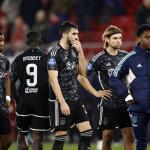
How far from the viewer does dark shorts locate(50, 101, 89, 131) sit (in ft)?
46.1

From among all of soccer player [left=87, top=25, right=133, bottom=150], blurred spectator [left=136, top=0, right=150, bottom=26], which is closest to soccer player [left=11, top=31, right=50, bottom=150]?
soccer player [left=87, top=25, right=133, bottom=150]

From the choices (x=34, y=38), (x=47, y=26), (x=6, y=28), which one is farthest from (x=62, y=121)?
(x=6, y=28)

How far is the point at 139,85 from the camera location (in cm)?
1357

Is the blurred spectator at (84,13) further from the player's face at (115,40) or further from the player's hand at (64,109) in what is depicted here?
the player's hand at (64,109)

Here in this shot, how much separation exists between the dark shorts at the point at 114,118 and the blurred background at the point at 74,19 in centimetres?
611

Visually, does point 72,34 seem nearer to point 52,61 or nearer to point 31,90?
point 52,61

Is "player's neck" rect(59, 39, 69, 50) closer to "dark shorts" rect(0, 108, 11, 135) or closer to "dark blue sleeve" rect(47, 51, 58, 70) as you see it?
"dark blue sleeve" rect(47, 51, 58, 70)

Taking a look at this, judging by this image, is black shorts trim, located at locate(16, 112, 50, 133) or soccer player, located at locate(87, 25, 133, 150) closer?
soccer player, located at locate(87, 25, 133, 150)

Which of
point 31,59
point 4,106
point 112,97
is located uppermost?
point 31,59

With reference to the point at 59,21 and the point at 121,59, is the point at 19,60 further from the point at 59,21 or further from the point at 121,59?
the point at 59,21

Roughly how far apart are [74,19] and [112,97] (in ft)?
30.5

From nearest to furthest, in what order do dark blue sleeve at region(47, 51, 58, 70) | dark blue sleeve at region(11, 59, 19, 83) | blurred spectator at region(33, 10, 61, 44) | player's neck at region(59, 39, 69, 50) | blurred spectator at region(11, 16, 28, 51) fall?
dark blue sleeve at region(47, 51, 58, 70), player's neck at region(59, 39, 69, 50), dark blue sleeve at region(11, 59, 19, 83), blurred spectator at region(33, 10, 61, 44), blurred spectator at region(11, 16, 28, 51)

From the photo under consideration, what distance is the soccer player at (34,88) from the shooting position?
15.3m

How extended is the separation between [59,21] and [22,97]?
8.40 meters
